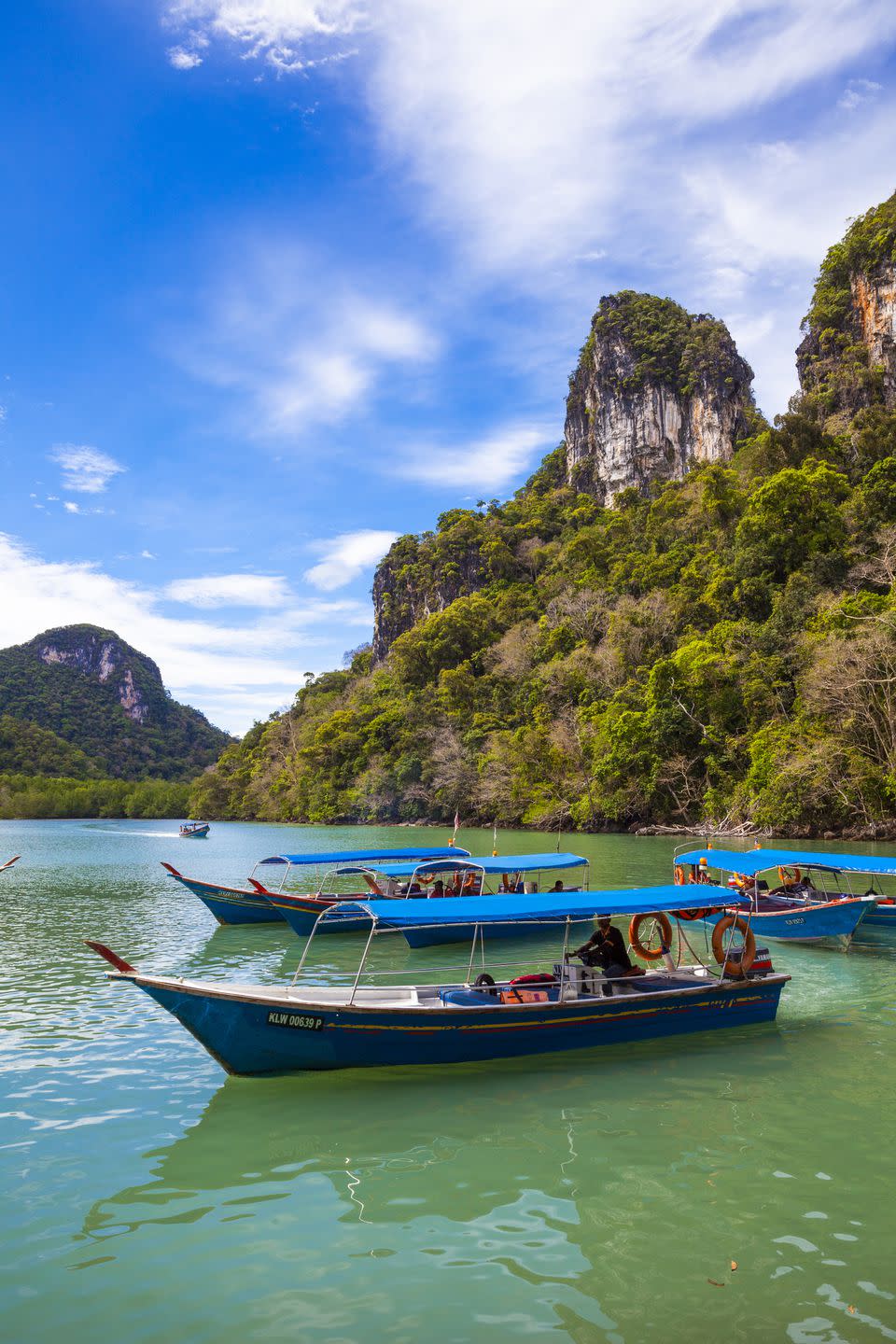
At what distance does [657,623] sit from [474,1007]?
49.7 m

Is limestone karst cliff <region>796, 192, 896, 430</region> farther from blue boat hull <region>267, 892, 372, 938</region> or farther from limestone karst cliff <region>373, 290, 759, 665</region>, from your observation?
blue boat hull <region>267, 892, 372, 938</region>

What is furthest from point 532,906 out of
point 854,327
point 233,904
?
point 854,327

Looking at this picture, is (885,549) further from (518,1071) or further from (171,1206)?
(171,1206)

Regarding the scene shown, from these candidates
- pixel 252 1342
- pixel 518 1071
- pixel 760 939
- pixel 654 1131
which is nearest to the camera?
pixel 252 1342

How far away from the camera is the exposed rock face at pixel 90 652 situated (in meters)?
172

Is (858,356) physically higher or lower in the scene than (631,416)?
lower

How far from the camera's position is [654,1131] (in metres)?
8.06

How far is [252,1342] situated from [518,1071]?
5.39m

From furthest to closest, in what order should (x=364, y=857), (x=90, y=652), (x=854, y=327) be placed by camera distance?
(x=90, y=652)
(x=854, y=327)
(x=364, y=857)

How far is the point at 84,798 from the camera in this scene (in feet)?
340

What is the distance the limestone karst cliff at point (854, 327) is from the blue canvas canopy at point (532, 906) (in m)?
61.3

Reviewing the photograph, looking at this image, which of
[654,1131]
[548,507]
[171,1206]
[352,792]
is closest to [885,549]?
[654,1131]

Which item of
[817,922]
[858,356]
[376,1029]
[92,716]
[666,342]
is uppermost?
[666,342]

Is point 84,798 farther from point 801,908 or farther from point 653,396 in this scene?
point 801,908
